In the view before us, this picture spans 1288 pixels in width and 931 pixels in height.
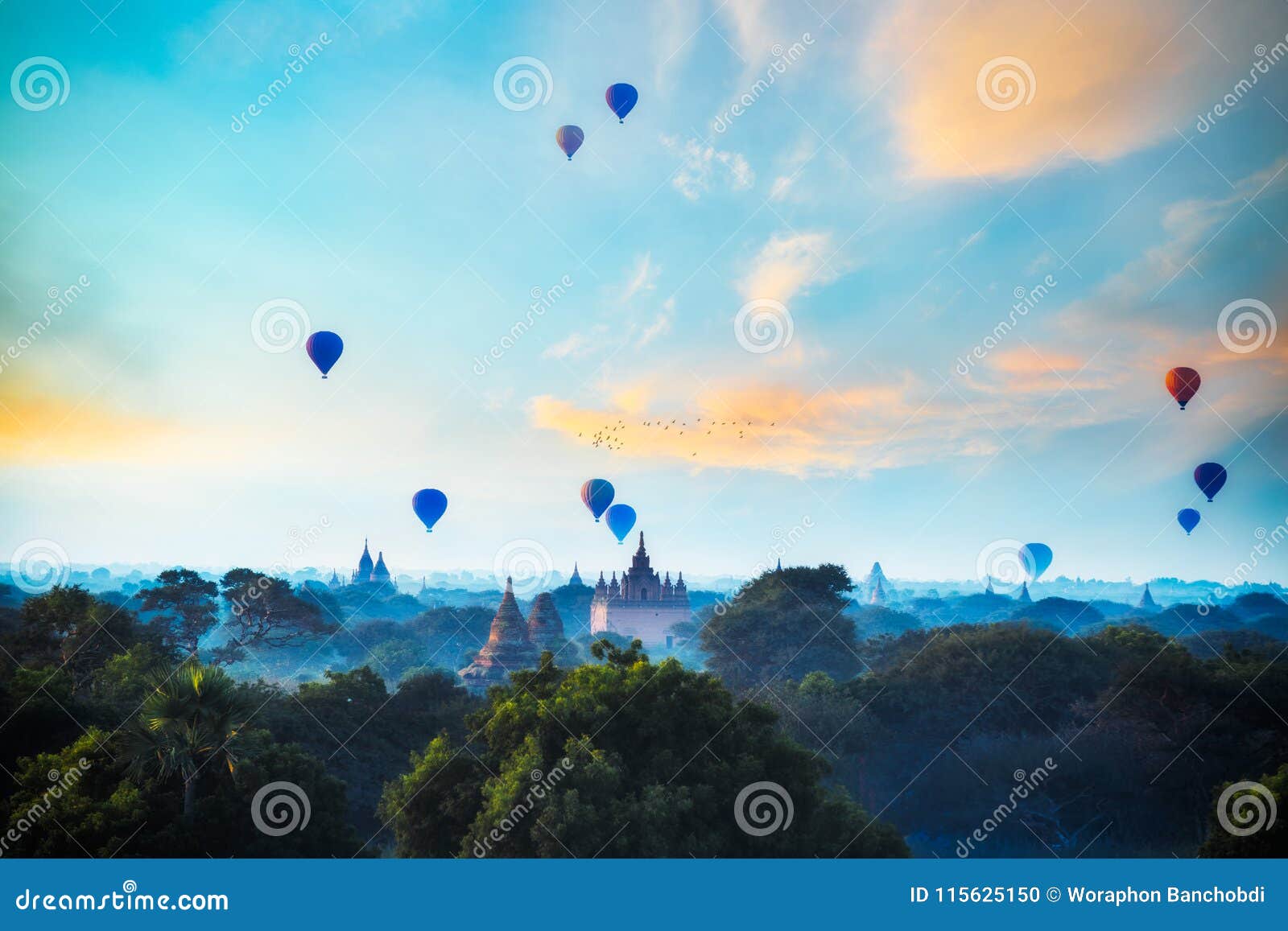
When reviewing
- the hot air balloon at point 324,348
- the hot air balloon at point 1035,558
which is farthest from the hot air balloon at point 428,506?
the hot air balloon at point 1035,558

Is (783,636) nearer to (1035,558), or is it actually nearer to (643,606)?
(643,606)

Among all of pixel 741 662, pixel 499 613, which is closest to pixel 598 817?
pixel 741 662

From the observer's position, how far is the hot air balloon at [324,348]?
37.2 meters

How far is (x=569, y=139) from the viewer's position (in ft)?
138

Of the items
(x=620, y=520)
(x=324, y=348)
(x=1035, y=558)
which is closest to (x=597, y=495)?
(x=620, y=520)

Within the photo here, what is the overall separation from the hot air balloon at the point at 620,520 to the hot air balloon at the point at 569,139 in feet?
103

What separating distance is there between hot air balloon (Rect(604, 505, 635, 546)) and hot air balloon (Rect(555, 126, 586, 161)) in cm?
3152

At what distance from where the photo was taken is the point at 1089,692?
38875mm

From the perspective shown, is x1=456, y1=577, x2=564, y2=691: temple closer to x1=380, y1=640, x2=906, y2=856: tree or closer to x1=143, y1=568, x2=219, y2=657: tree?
x1=143, y1=568, x2=219, y2=657: tree

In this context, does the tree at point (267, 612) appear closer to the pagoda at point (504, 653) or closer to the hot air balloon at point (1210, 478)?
the pagoda at point (504, 653)

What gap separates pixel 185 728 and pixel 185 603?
44909mm

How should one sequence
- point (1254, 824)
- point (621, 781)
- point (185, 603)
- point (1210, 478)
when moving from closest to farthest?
point (621, 781) < point (1254, 824) < point (1210, 478) < point (185, 603)

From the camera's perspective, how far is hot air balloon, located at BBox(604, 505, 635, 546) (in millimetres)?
68812

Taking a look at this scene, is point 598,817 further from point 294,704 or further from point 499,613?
point 499,613
